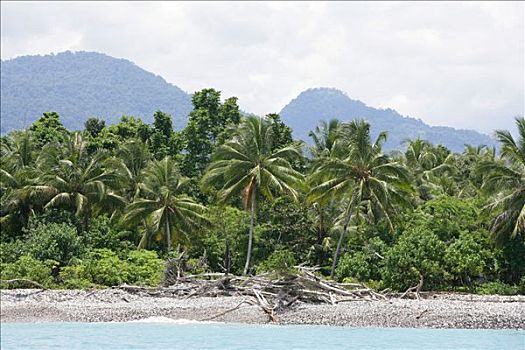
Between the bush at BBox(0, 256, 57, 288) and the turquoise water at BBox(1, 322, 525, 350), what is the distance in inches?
280

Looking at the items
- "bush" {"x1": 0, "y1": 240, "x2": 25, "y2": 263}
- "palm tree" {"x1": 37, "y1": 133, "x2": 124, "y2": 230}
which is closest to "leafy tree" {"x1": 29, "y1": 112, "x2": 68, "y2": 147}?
"palm tree" {"x1": 37, "y1": 133, "x2": 124, "y2": 230}

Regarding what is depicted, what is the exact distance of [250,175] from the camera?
32.7 meters

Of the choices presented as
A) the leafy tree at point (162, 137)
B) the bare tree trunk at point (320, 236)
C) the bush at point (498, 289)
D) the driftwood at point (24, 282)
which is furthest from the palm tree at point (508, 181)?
the leafy tree at point (162, 137)

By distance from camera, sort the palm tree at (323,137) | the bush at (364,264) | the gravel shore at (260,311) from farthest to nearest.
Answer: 1. the palm tree at (323,137)
2. the bush at (364,264)
3. the gravel shore at (260,311)

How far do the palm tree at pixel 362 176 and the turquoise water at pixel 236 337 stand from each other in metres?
9.81

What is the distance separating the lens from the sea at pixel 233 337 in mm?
18844

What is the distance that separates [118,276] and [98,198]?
6918mm

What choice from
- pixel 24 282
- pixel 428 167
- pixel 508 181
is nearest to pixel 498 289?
pixel 508 181

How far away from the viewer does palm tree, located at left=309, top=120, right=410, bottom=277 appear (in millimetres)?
31062

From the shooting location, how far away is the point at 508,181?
29.5m

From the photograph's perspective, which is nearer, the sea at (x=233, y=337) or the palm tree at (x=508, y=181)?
the sea at (x=233, y=337)

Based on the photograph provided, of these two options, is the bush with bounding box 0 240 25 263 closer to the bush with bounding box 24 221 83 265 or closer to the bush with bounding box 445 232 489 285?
the bush with bounding box 24 221 83 265

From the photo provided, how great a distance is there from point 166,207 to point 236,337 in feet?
48.3

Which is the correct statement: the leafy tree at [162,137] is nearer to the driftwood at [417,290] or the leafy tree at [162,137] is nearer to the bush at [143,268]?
the bush at [143,268]
